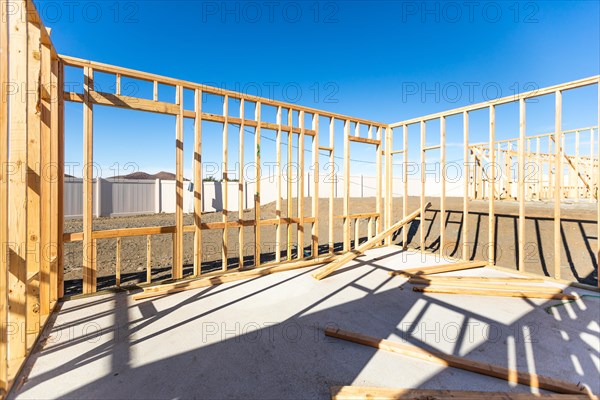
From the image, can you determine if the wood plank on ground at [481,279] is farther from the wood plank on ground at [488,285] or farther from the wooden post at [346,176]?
the wooden post at [346,176]

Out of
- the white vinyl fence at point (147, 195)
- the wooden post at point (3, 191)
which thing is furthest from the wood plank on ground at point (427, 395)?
the white vinyl fence at point (147, 195)

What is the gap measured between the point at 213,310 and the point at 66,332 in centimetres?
150

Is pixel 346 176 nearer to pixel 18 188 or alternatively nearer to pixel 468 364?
pixel 468 364

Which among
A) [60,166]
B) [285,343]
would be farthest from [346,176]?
[60,166]

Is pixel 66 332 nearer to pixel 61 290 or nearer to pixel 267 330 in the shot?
pixel 61 290

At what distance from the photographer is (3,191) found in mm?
1903

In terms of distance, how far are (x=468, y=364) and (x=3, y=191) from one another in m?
3.85

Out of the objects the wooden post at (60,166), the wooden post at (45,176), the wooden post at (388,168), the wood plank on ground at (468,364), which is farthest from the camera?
the wooden post at (388,168)

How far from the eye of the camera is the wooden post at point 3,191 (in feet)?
6.10

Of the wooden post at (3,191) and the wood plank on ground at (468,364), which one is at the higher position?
the wooden post at (3,191)

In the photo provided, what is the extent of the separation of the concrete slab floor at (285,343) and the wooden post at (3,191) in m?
0.41

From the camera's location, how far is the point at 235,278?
4691 mm

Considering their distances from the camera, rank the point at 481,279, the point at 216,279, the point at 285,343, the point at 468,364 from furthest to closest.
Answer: the point at 481,279
the point at 216,279
the point at 285,343
the point at 468,364

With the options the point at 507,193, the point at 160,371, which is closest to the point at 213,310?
the point at 160,371
